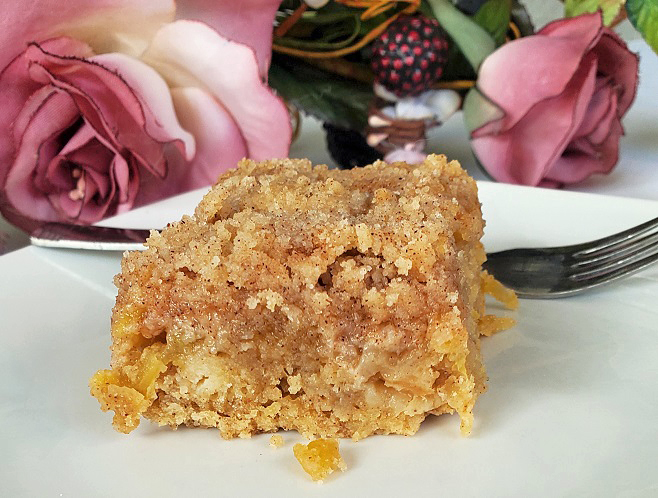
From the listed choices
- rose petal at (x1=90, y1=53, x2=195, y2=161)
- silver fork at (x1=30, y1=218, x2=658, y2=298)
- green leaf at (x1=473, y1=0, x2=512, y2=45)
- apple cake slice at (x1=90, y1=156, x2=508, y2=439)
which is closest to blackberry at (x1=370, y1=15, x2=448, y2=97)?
green leaf at (x1=473, y1=0, x2=512, y2=45)

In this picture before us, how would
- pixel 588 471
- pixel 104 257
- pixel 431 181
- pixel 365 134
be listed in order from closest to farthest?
pixel 588 471 < pixel 431 181 < pixel 104 257 < pixel 365 134

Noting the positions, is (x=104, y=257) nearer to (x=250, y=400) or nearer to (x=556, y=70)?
(x=250, y=400)

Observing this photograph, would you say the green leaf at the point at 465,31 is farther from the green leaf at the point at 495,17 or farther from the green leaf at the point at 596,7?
the green leaf at the point at 596,7

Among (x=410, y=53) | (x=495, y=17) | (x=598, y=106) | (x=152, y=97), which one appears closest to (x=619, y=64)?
(x=598, y=106)

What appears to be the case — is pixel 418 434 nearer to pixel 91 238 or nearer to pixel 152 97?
pixel 91 238

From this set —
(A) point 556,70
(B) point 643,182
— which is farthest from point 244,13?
(B) point 643,182
